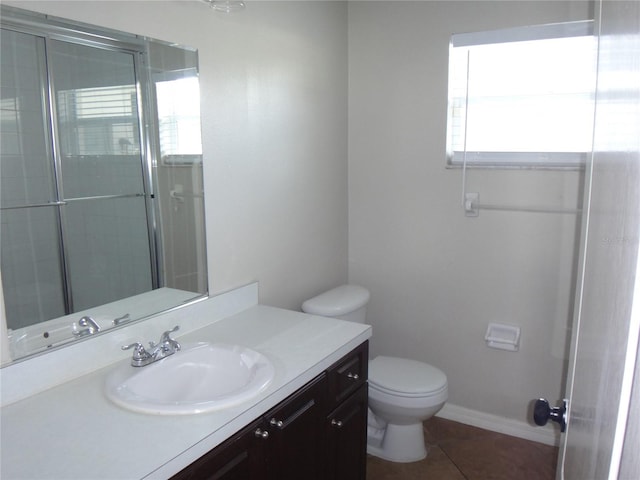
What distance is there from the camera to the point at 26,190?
144 centimetres

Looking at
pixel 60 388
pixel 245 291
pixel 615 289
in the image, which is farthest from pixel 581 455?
pixel 245 291

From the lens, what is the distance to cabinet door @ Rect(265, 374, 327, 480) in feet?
4.95

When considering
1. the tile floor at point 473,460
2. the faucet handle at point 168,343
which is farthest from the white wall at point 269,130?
the tile floor at point 473,460

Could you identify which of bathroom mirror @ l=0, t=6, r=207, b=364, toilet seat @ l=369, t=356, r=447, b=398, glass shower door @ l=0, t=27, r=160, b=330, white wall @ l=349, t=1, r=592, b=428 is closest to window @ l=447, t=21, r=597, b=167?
Result: white wall @ l=349, t=1, r=592, b=428

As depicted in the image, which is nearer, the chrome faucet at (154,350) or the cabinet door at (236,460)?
the cabinet door at (236,460)

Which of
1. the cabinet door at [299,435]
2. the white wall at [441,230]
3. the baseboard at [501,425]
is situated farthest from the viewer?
the baseboard at [501,425]

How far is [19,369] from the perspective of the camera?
1.38 meters

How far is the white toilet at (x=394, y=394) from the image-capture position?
241 centimetres

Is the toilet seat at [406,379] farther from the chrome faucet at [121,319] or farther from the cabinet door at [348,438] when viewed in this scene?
the chrome faucet at [121,319]

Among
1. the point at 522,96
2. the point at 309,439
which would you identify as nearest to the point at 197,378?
the point at 309,439

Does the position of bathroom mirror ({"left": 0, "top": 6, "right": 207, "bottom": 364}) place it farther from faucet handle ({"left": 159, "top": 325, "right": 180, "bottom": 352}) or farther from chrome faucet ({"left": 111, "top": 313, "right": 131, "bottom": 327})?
faucet handle ({"left": 159, "top": 325, "right": 180, "bottom": 352})

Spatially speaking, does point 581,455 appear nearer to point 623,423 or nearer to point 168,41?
point 623,423

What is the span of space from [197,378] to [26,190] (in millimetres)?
770

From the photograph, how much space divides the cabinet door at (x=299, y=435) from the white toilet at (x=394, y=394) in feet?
2.33
